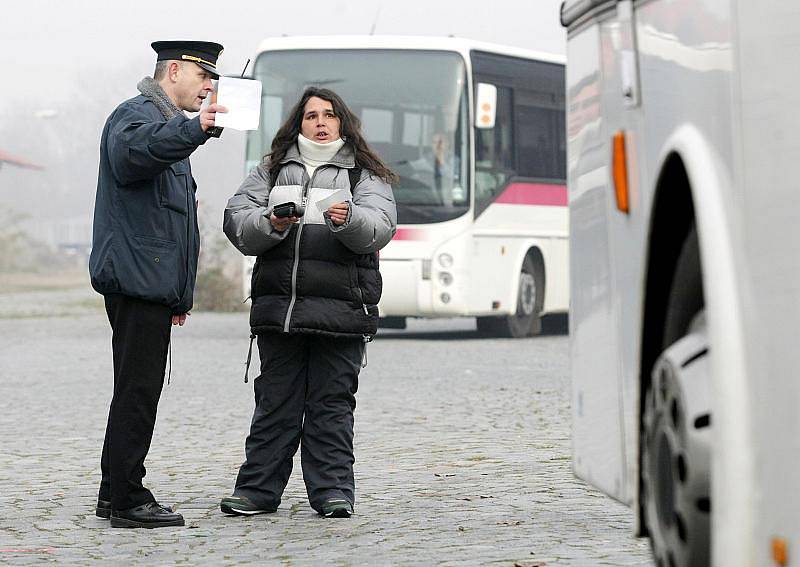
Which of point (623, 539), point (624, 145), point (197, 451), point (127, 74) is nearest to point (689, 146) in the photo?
point (624, 145)

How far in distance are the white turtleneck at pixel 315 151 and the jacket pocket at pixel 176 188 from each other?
58 cm

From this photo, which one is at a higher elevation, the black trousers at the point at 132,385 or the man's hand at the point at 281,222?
the man's hand at the point at 281,222

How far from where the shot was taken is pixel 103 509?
25.1 feet

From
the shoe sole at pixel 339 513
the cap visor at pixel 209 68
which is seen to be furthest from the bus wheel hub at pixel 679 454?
the cap visor at pixel 209 68

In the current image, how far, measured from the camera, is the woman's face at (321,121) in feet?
25.7

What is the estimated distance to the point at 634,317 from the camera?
454cm

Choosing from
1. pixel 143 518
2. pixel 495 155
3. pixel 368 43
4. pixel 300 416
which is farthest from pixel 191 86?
pixel 495 155

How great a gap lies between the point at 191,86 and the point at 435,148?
14672mm

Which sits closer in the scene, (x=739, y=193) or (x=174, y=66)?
(x=739, y=193)

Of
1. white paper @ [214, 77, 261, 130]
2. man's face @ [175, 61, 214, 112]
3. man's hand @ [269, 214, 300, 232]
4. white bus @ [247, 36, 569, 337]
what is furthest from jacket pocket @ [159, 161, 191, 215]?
white bus @ [247, 36, 569, 337]

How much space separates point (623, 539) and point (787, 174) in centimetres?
369

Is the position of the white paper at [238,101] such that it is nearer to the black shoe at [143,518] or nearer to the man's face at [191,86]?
the man's face at [191,86]

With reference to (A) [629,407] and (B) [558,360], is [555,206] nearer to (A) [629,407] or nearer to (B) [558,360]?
(B) [558,360]

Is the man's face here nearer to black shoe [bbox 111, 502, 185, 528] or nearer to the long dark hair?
the long dark hair
